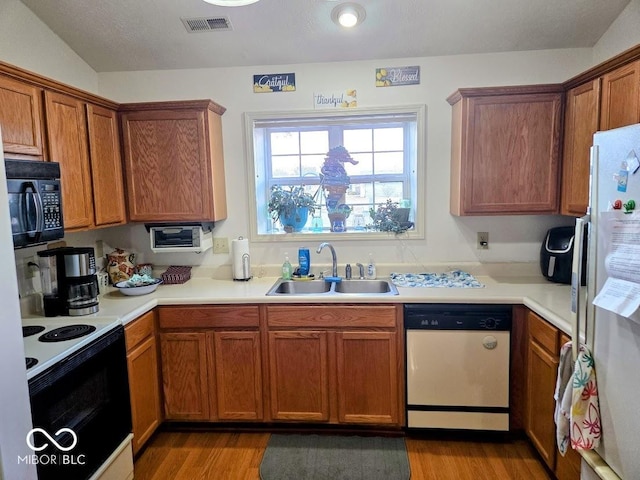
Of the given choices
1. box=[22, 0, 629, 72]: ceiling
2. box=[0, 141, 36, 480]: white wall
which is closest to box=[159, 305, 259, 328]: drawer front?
box=[0, 141, 36, 480]: white wall

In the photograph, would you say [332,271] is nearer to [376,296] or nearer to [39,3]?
[376,296]

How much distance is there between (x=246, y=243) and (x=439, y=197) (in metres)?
Result: 1.39

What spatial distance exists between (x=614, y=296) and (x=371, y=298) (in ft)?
4.07

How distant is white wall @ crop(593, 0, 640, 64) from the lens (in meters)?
2.23

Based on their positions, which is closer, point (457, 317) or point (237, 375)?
point (457, 317)

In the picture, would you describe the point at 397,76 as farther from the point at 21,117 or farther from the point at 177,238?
the point at 21,117

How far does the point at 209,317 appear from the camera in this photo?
245cm

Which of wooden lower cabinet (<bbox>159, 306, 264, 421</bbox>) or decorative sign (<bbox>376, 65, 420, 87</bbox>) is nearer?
wooden lower cabinet (<bbox>159, 306, 264, 421</bbox>)

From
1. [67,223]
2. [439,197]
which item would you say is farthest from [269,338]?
[439,197]

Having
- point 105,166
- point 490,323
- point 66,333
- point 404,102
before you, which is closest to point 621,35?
point 404,102

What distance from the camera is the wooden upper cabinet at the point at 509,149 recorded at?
247 centimetres

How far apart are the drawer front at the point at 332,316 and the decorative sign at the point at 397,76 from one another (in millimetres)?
1523

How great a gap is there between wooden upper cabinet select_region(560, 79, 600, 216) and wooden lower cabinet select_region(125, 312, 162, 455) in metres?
2.53

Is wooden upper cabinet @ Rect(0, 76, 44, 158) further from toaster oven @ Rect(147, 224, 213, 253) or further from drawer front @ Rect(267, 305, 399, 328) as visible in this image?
drawer front @ Rect(267, 305, 399, 328)
